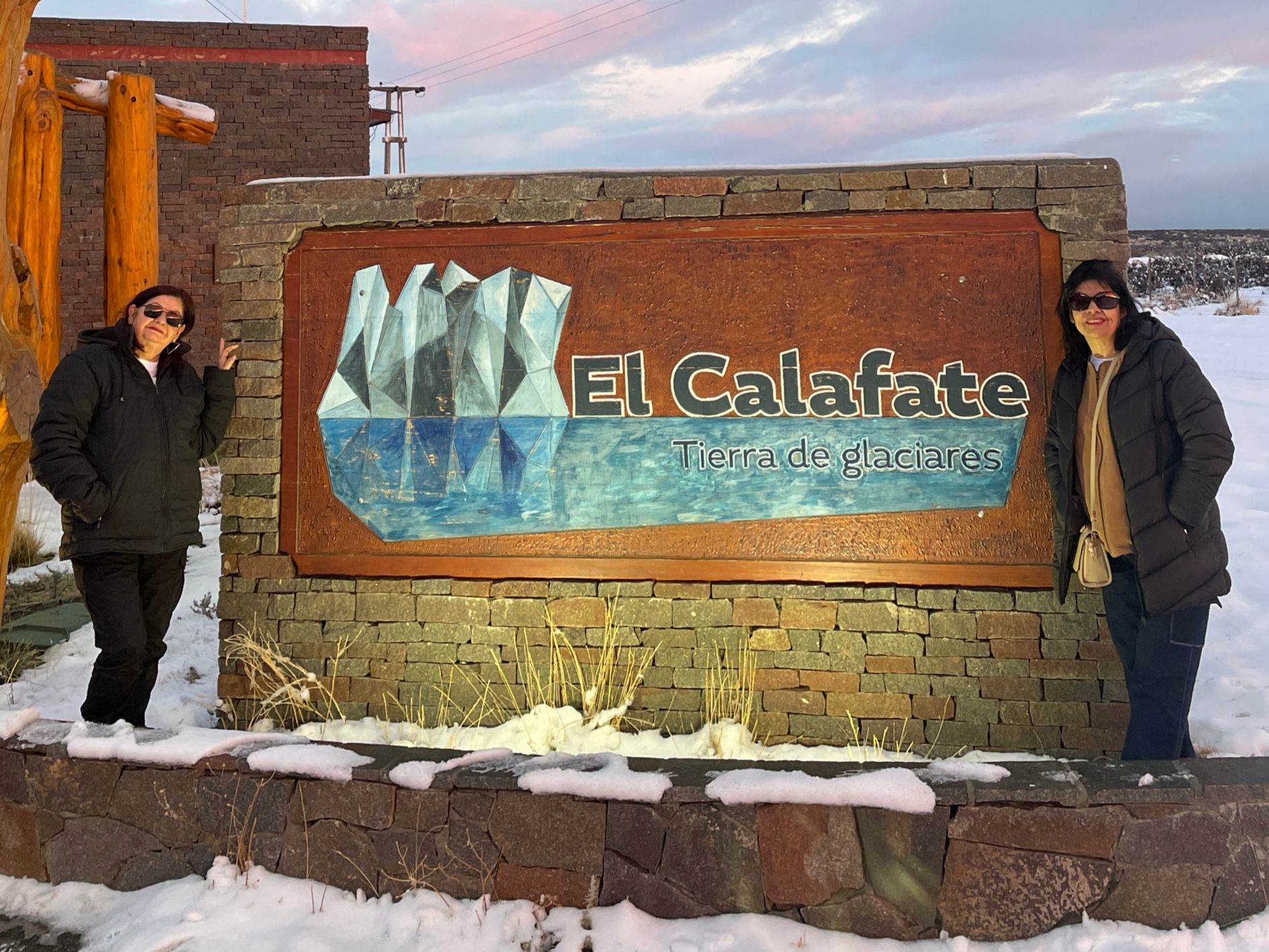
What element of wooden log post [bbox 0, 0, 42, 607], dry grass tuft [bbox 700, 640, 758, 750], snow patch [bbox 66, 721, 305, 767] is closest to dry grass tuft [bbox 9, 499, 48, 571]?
wooden log post [bbox 0, 0, 42, 607]

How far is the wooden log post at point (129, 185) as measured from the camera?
5352 mm

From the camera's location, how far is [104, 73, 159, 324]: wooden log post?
211 inches

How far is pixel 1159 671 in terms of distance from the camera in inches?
121

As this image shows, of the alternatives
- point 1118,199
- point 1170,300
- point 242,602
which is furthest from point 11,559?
point 1170,300

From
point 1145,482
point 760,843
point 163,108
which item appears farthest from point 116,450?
point 1145,482

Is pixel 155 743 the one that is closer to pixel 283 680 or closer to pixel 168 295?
pixel 283 680

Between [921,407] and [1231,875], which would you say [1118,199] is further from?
[1231,875]

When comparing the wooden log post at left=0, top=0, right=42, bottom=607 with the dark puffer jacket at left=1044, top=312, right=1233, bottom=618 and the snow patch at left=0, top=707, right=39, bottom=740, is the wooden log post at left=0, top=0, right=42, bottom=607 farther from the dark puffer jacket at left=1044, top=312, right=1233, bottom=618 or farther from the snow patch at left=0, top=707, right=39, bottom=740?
the dark puffer jacket at left=1044, top=312, right=1233, bottom=618

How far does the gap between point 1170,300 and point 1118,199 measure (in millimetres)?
14581

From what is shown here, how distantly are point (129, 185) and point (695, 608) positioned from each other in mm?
4320

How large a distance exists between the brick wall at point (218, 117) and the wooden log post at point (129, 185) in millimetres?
6811

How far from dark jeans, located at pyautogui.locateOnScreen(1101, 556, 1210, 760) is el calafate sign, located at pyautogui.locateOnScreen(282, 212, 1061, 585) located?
3.10 ft

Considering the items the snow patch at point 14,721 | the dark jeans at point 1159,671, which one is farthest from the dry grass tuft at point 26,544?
the dark jeans at point 1159,671

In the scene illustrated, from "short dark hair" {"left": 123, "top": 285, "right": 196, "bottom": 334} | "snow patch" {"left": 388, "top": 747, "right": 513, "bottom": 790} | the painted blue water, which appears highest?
→ "short dark hair" {"left": 123, "top": 285, "right": 196, "bottom": 334}
